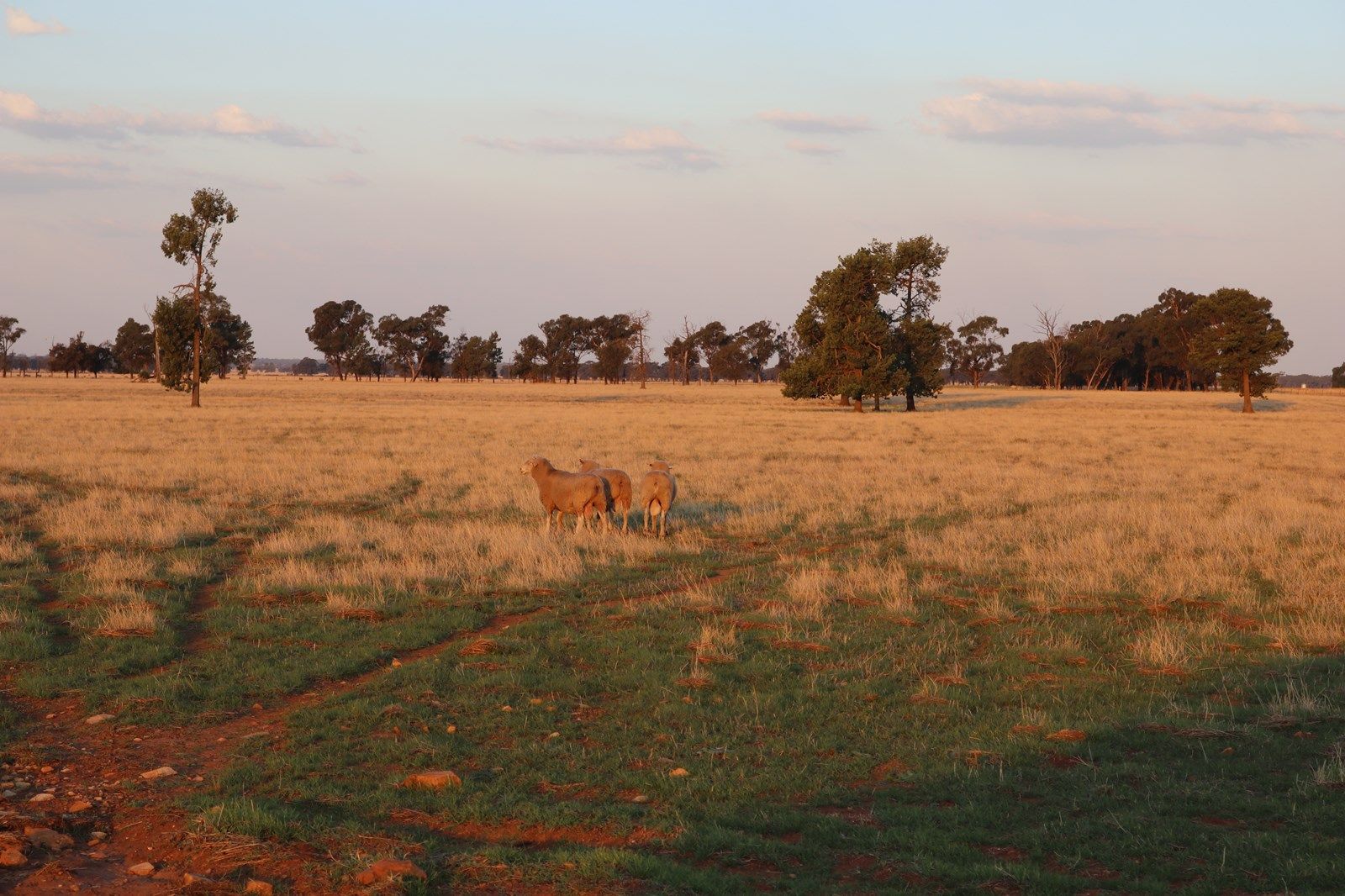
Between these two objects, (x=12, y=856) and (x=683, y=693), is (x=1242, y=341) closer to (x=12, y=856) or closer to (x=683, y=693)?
(x=683, y=693)

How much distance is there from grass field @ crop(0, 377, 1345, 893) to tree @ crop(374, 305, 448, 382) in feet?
515

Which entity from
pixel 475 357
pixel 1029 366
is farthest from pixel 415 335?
pixel 1029 366

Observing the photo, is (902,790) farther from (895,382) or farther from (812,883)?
(895,382)

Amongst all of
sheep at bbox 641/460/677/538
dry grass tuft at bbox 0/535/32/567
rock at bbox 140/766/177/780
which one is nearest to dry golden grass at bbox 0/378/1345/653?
dry grass tuft at bbox 0/535/32/567

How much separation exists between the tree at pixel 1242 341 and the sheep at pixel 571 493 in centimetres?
6510

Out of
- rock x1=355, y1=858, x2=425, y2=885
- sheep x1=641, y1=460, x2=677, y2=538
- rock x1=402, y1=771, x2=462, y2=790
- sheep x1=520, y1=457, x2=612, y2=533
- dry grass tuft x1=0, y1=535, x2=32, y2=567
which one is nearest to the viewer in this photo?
rock x1=355, y1=858, x2=425, y2=885

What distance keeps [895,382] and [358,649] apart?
56417mm

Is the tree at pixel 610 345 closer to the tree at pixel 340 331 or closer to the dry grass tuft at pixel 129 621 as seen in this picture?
the tree at pixel 340 331

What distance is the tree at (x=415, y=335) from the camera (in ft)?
579

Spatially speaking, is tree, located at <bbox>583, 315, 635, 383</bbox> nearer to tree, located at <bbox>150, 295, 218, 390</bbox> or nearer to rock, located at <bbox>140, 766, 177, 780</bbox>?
tree, located at <bbox>150, 295, 218, 390</bbox>

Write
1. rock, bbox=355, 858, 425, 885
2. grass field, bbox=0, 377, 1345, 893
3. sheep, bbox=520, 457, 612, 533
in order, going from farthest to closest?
sheep, bbox=520, 457, 612, 533
grass field, bbox=0, 377, 1345, 893
rock, bbox=355, 858, 425, 885

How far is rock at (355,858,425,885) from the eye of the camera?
5.77 m

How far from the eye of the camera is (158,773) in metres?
7.45

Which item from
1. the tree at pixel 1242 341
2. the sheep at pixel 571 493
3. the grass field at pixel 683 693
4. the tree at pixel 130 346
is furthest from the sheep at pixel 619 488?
the tree at pixel 130 346
